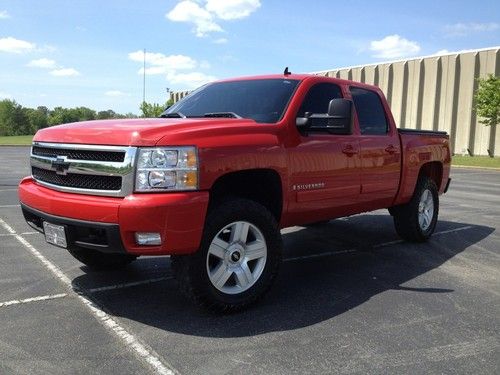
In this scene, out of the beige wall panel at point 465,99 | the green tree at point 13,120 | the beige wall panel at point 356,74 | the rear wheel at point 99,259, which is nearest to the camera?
the rear wheel at point 99,259

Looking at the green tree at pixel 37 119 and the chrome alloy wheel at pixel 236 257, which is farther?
the green tree at pixel 37 119

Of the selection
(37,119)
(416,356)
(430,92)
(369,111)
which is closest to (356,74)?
(430,92)

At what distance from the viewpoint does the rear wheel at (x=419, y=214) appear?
6.72 meters

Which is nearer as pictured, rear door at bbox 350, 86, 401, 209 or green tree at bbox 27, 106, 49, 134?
rear door at bbox 350, 86, 401, 209

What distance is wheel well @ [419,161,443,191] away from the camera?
714 cm

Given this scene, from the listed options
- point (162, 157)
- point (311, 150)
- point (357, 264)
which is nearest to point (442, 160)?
point (357, 264)

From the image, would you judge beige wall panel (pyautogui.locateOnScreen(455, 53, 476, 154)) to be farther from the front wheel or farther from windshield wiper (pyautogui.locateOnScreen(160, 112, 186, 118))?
the front wheel

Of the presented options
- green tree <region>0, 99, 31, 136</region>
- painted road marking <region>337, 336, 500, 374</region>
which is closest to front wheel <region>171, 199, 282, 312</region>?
painted road marking <region>337, 336, 500, 374</region>

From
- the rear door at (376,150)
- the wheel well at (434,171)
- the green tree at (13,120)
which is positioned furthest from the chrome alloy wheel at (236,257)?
the green tree at (13,120)

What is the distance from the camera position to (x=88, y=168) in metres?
3.83

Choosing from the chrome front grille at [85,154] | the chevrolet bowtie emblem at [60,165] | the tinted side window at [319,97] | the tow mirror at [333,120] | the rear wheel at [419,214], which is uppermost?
the tinted side window at [319,97]

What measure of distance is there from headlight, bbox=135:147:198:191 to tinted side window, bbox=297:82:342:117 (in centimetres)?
155

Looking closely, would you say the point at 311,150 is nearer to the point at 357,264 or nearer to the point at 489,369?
the point at 357,264

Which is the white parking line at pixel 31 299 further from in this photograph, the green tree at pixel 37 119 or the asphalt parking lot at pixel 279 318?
the green tree at pixel 37 119
